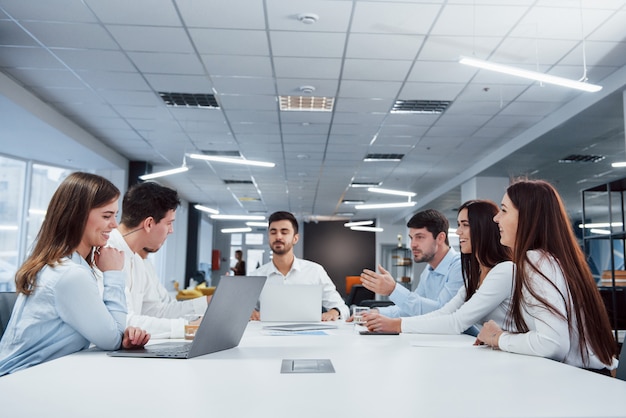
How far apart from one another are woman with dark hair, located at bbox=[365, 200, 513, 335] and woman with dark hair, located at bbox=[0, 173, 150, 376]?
1065 millimetres

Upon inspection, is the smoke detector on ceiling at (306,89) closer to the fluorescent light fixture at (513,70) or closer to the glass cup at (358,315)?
the fluorescent light fixture at (513,70)

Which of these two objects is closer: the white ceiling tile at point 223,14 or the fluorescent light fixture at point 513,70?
the fluorescent light fixture at point 513,70

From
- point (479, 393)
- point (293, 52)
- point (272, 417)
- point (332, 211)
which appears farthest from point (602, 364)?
point (332, 211)

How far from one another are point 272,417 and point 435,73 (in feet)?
16.8

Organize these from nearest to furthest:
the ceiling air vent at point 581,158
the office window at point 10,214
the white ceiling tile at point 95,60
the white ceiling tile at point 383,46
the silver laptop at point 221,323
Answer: the silver laptop at point 221,323 → the white ceiling tile at point 383,46 → the white ceiling tile at point 95,60 → the office window at point 10,214 → the ceiling air vent at point 581,158

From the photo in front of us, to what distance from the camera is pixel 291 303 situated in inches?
116

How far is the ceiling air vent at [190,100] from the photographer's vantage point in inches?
255

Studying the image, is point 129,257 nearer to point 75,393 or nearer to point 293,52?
point 75,393

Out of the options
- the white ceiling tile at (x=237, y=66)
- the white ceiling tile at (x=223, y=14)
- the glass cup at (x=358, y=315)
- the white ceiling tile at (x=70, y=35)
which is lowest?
the glass cup at (x=358, y=315)

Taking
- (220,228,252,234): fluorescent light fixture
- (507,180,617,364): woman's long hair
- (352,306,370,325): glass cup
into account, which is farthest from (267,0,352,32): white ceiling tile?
(220,228,252,234): fluorescent light fixture

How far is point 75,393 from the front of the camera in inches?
44.6

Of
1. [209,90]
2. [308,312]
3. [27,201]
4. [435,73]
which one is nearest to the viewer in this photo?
[308,312]

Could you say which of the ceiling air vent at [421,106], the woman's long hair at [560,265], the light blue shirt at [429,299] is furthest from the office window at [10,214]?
the woman's long hair at [560,265]

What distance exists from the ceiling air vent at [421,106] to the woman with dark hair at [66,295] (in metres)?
5.18
